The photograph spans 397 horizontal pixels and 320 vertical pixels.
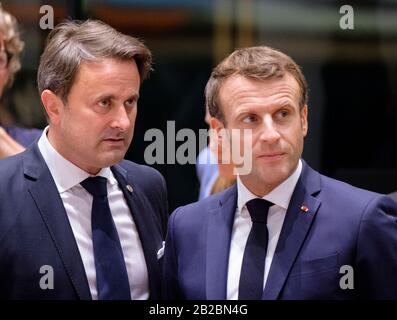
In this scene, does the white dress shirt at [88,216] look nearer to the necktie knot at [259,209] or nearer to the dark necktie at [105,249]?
the dark necktie at [105,249]

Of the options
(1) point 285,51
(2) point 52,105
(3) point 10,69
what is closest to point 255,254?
(2) point 52,105

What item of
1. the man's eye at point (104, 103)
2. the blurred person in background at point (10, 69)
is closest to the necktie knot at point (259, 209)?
the man's eye at point (104, 103)

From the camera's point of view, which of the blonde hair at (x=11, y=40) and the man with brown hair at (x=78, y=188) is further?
the blonde hair at (x=11, y=40)

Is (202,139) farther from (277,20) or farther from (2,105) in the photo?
(2,105)

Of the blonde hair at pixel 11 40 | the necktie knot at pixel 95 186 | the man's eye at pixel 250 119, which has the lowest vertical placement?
the necktie knot at pixel 95 186

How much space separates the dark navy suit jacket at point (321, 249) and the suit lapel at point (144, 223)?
0.13 metres

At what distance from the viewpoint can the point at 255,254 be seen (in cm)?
181

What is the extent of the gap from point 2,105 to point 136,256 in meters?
1.12

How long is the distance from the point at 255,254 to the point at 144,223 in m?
0.37

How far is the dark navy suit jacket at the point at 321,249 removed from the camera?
1.76 m

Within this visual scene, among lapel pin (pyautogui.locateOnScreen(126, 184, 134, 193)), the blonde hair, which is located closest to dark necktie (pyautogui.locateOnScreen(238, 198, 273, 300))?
lapel pin (pyautogui.locateOnScreen(126, 184, 134, 193))

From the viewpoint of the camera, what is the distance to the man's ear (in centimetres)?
195

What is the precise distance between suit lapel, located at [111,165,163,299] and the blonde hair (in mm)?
715

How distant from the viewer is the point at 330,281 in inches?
68.9
